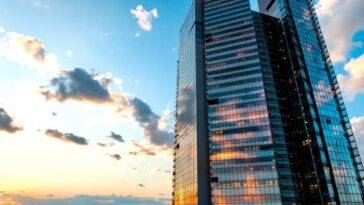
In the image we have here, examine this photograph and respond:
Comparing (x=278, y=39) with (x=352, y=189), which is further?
(x=278, y=39)

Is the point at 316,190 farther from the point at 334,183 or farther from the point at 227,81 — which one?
the point at 227,81

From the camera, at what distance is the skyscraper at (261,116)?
9269 cm

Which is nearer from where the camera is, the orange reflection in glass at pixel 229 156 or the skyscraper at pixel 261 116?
the skyscraper at pixel 261 116

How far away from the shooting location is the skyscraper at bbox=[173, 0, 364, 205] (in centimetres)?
9269

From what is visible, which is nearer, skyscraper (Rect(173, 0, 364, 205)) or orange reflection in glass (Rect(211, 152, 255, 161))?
skyscraper (Rect(173, 0, 364, 205))

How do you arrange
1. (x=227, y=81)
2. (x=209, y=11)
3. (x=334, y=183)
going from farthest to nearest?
1. (x=209, y=11)
2. (x=227, y=81)
3. (x=334, y=183)

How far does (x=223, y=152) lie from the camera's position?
3964 inches

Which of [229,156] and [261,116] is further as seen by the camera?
[261,116]

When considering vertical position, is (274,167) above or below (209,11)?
below

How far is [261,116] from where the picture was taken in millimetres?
102125

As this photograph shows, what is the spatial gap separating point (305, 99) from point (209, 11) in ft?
216

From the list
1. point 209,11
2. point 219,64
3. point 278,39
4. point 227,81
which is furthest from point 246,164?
point 209,11

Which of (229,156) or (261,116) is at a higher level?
(261,116)

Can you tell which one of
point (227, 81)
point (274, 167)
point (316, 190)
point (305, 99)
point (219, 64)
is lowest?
point (316, 190)
